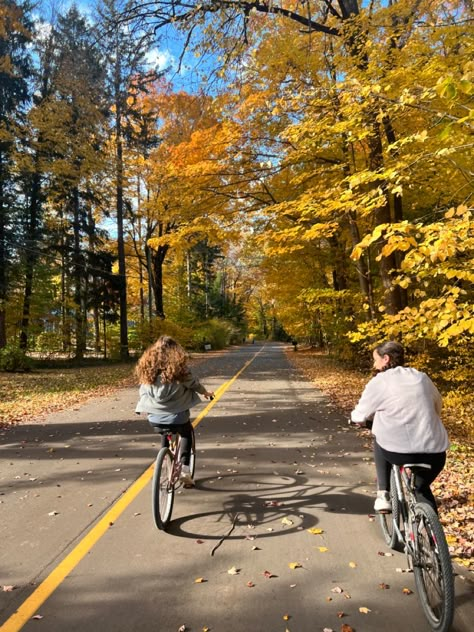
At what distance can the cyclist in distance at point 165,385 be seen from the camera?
5.01 m

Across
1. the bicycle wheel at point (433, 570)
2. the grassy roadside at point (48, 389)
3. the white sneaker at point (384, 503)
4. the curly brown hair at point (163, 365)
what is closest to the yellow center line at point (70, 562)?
the curly brown hair at point (163, 365)

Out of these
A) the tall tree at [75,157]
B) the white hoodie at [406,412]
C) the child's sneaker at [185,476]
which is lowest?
the child's sneaker at [185,476]

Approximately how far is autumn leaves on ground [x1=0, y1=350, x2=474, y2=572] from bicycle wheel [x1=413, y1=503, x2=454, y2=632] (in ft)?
2.94

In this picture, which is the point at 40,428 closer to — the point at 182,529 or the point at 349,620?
the point at 182,529

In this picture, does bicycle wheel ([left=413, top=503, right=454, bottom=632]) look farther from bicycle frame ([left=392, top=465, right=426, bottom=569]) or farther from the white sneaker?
the white sneaker

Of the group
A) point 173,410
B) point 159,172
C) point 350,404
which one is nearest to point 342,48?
point 350,404

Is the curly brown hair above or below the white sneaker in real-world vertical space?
above

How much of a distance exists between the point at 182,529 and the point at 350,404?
335 inches

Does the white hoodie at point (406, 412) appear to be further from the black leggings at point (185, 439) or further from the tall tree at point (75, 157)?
the tall tree at point (75, 157)

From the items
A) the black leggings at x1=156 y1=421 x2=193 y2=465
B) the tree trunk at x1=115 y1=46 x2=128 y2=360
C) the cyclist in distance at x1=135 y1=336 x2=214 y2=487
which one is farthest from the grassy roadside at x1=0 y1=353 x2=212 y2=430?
the cyclist in distance at x1=135 y1=336 x2=214 y2=487

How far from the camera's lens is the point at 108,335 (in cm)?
3300

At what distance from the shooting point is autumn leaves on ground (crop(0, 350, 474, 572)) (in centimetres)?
473

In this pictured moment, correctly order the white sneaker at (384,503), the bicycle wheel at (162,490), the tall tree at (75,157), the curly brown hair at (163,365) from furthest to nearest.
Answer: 1. the tall tree at (75,157)
2. the curly brown hair at (163,365)
3. the bicycle wheel at (162,490)
4. the white sneaker at (384,503)

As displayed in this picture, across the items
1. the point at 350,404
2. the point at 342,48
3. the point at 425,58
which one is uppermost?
the point at 342,48
